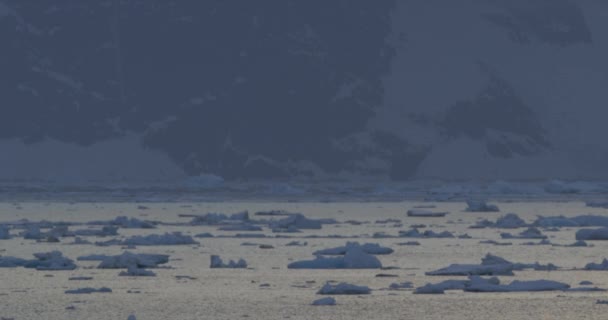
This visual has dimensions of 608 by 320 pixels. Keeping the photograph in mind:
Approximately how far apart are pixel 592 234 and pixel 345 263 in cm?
938

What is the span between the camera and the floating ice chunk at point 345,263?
2828 cm

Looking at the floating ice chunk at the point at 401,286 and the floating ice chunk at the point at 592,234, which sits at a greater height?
the floating ice chunk at the point at 592,234

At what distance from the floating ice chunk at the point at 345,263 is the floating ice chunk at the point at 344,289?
153 inches

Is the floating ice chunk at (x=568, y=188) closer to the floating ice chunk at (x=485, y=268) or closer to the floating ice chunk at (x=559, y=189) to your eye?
the floating ice chunk at (x=559, y=189)

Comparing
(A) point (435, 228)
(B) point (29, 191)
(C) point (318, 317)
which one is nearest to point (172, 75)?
(B) point (29, 191)

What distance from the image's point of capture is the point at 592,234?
36219 millimetres

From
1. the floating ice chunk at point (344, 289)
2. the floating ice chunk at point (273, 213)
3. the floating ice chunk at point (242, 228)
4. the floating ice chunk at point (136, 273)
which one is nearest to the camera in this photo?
the floating ice chunk at point (344, 289)

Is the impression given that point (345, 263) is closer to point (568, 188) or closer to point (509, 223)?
point (509, 223)

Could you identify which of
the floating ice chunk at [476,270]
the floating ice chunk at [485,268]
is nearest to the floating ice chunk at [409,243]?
the floating ice chunk at [485,268]

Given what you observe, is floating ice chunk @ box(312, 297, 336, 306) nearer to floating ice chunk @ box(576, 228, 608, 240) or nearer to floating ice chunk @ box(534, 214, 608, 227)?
floating ice chunk @ box(576, 228, 608, 240)

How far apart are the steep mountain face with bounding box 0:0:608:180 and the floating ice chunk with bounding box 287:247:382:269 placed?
84.5 meters

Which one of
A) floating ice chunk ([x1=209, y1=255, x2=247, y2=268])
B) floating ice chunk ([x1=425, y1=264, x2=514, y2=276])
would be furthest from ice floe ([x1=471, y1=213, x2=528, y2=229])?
floating ice chunk ([x1=425, y1=264, x2=514, y2=276])

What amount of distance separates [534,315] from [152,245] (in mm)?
13244

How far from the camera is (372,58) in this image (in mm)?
125750
